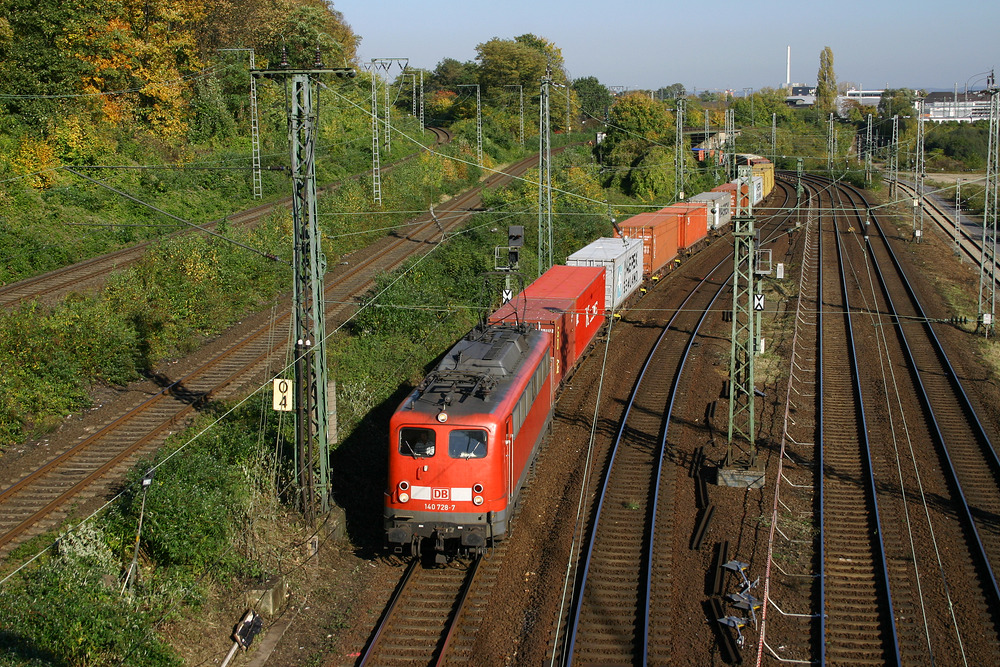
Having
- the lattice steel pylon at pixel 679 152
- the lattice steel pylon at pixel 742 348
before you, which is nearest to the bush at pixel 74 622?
the lattice steel pylon at pixel 742 348

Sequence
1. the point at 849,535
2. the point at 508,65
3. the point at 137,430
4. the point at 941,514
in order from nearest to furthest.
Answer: the point at 849,535 → the point at 941,514 → the point at 137,430 → the point at 508,65

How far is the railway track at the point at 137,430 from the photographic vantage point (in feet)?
44.6

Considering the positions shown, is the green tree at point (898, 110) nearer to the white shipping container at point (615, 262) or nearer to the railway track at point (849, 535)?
the white shipping container at point (615, 262)

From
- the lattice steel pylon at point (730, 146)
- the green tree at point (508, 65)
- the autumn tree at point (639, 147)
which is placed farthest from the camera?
the green tree at point (508, 65)

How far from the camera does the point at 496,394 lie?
12906 mm

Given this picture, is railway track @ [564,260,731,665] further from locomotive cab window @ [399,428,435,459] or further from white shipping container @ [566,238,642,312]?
white shipping container @ [566,238,642,312]

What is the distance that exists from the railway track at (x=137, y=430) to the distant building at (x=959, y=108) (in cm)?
10091

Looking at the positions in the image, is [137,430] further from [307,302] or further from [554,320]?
[554,320]

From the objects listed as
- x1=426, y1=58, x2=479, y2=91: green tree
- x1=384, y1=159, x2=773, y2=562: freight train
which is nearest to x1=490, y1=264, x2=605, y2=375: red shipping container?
x1=384, y1=159, x2=773, y2=562: freight train

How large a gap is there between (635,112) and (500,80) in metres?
15.3

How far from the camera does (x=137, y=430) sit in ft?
55.6

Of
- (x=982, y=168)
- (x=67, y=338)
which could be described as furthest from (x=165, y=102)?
(x=982, y=168)

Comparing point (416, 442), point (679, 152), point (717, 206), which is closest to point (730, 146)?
point (679, 152)

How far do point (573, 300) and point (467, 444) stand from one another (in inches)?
355
